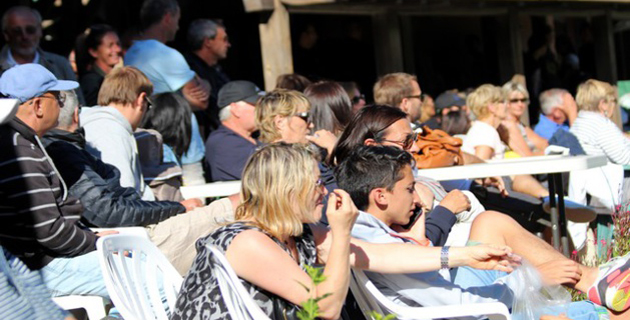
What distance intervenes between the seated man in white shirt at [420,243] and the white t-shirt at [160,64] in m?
3.15

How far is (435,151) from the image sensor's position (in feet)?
19.3

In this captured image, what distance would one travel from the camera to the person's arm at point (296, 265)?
3.14 m

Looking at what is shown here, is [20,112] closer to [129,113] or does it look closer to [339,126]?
[129,113]

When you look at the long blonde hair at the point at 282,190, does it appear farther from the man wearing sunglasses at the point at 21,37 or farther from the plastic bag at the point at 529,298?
the man wearing sunglasses at the point at 21,37

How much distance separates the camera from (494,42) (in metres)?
11.4

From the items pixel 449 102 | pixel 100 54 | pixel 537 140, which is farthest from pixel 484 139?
pixel 100 54

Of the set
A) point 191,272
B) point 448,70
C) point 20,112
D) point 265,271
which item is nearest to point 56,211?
point 20,112

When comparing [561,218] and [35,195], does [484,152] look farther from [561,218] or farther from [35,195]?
[35,195]

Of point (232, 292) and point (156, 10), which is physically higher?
point (156, 10)

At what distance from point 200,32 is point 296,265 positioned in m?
4.79

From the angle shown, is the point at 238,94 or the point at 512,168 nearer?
the point at 512,168

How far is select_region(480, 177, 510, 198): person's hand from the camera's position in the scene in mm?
6648

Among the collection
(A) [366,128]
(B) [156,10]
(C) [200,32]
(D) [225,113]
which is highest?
(B) [156,10]

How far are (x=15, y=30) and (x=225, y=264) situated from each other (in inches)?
159
